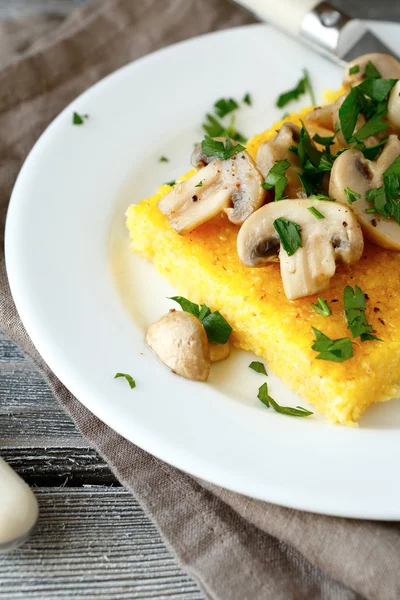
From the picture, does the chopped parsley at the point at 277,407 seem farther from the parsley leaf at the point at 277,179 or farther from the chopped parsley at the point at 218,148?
the chopped parsley at the point at 218,148

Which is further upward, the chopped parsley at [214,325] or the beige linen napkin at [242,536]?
the chopped parsley at [214,325]

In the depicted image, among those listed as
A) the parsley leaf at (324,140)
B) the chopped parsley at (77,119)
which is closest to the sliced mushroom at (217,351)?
the parsley leaf at (324,140)

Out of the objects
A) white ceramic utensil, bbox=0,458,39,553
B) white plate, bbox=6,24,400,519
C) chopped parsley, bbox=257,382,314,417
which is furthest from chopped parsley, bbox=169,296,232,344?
white ceramic utensil, bbox=0,458,39,553

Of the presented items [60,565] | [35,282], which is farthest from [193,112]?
[60,565]

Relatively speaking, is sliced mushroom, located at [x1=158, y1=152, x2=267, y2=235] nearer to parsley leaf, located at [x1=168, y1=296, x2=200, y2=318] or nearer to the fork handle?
parsley leaf, located at [x1=168, y1=296, x2=200, y2=318]

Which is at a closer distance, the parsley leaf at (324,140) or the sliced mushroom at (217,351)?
the sliced mushroom at (217,351)

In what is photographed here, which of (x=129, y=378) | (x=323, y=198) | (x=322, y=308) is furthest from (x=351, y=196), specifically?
(x=129, y=378)
